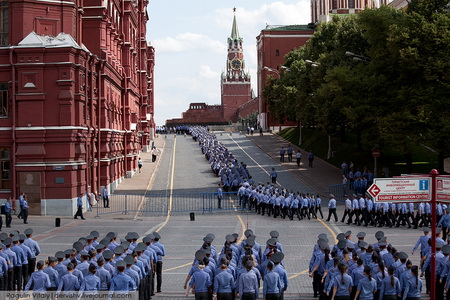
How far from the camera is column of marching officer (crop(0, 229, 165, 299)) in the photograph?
48.4ft

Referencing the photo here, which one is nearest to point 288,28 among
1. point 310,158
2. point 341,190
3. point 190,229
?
point 310,158

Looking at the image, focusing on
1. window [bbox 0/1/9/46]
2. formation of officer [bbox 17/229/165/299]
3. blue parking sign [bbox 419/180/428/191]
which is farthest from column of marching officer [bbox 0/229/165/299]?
window [bbox 0/1/9/46]

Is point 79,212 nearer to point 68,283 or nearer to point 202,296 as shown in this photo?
point 68,283

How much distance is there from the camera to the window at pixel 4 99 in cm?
3738

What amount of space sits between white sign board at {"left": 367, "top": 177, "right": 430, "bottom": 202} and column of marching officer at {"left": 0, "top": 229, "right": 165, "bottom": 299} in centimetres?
562

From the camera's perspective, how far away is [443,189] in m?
14.2

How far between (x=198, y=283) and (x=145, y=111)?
2719 inches

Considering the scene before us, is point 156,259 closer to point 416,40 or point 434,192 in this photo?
point 434,192

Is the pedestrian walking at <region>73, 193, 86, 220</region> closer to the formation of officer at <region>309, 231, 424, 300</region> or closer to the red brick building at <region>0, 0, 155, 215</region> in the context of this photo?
the red brick building at <region>0, 0, 155, 215</region>

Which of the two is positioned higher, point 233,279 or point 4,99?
point 4,99

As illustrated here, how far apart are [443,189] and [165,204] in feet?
98.3

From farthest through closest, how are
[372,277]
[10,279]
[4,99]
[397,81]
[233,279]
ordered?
[397,81], [4,99], [10,279], [372,277], [233,279]

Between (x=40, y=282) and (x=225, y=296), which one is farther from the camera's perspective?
(x=40, y=282)

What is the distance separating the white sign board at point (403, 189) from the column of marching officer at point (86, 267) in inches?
221
